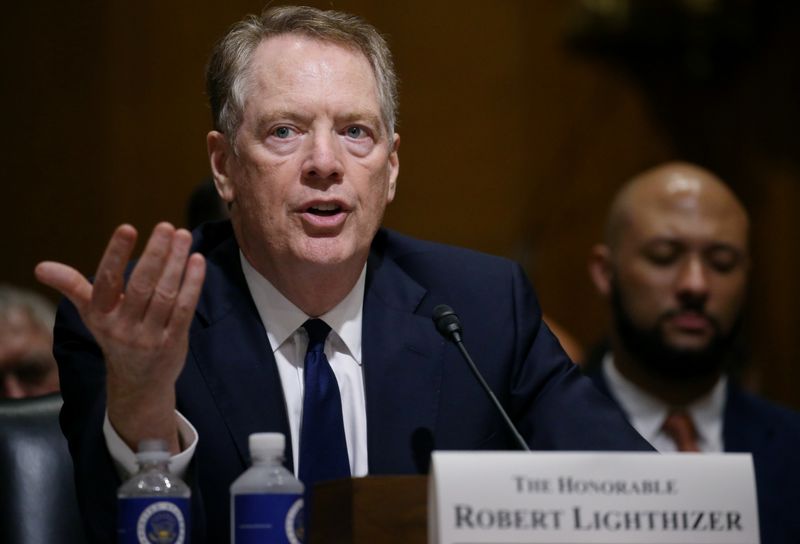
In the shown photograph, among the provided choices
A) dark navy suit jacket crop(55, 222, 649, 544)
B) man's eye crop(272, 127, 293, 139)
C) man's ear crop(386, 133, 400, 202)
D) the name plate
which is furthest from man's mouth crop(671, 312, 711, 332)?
the name plate

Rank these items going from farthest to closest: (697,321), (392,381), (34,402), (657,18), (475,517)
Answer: (657,18)
(697,321)
(34,402)
(392,381)
(475,517)

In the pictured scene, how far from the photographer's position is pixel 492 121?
5.90 m

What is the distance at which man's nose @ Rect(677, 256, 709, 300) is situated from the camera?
12.9 feet

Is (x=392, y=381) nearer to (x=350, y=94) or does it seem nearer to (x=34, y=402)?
(x=350, y=94)

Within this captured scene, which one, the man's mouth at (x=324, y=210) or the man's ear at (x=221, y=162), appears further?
the man's ear at (x=221, y=162)

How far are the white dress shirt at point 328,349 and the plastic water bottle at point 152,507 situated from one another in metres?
Result: 0.46

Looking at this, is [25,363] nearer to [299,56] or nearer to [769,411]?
[299,56]

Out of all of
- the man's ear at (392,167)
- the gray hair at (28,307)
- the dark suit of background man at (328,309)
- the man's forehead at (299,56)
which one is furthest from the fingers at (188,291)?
the gray hair at (28,307)

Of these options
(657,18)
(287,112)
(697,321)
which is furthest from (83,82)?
(287,112)

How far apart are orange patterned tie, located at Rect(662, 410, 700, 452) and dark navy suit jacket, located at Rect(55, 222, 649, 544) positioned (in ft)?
4.69

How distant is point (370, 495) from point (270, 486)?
0.50 feet

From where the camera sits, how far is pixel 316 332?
243 cm

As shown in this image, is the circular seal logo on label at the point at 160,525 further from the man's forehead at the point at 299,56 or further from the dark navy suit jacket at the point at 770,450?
the dark navy suit jacket at the point at 770,450

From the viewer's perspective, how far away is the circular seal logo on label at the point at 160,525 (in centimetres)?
176
